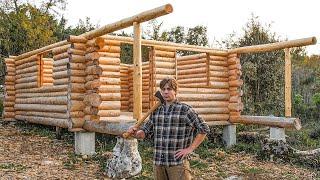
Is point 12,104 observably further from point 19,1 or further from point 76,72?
point 19,1

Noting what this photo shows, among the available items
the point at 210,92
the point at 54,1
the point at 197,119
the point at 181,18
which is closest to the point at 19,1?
the point at 54,1

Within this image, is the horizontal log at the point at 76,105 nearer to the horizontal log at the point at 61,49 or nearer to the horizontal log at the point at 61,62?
the horizontal log at the point at 61,62

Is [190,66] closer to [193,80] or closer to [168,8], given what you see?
[193,80]

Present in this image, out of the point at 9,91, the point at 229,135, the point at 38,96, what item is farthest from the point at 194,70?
the point at 9,91

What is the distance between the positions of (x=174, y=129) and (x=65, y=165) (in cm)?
549

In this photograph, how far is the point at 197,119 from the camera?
199 inches

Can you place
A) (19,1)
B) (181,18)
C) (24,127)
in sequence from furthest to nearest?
1. (181,18)
2. (19,1)
3. (24,127)

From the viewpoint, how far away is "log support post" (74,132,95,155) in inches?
434

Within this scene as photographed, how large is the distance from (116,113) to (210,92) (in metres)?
4.16

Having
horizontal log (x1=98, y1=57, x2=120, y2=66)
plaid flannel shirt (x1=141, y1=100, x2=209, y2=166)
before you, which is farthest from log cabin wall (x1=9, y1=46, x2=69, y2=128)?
plaid flannel shirt (x1=141, y1=100, x2=209, y2=166)

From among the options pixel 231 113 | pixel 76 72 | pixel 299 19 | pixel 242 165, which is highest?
pixel 299 19

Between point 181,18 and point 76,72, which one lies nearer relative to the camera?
point 76,72

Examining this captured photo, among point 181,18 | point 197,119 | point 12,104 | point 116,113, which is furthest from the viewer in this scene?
point 181,18

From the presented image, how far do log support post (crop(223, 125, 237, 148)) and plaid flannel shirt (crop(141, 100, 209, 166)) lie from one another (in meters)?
9.55
